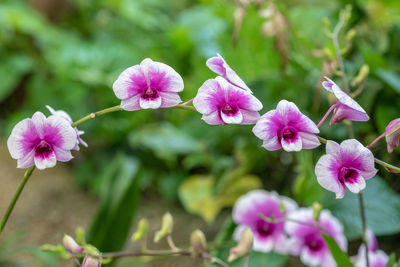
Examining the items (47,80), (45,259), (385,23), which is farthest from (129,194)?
(47,80)

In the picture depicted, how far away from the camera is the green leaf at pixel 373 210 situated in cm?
75

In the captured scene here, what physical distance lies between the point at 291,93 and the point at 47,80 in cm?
105

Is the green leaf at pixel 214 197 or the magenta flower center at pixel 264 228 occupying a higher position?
the green leaf at pixel 214 197

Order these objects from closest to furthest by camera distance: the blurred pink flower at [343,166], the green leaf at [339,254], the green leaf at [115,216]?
the blurred pink flower at [343,166] → the green leaf at [339,254] → the green leaf at [115,216]

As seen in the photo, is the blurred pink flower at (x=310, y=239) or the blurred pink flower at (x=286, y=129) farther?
the blurred pink flower at (x=310, y=239)

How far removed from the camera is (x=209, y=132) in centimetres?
116

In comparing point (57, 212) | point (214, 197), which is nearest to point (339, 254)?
point (214, 197)

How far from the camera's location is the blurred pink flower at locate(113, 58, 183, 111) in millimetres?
384

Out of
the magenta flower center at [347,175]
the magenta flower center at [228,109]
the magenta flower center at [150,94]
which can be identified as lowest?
the magenta flower center at [347,175]

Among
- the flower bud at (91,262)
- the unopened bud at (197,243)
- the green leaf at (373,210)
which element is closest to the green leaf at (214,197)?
the green leaf at (373,210)

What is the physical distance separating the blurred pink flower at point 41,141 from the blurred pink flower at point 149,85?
6cm

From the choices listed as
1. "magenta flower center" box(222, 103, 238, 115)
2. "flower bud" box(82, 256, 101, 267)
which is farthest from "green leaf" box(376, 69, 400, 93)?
"flower bud" box(82, 256, 101, 267)

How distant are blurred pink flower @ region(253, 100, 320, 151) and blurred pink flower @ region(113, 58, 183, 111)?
84mm

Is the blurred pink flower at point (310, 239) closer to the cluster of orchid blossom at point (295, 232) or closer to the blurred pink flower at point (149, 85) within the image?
the cluster of orchid blossom at point (295, 232)
